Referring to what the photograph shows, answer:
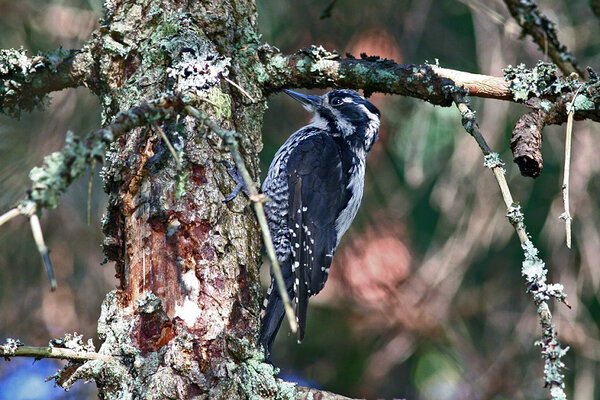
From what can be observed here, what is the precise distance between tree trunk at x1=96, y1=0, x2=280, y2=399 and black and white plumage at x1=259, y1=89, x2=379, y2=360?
2.19 feet

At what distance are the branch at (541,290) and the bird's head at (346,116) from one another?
4.93 ft

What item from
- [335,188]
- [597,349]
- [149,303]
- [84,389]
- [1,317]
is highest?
[335,188]

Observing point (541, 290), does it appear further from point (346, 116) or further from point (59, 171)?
point (346, 116)

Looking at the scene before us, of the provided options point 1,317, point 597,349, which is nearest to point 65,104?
point 1,317

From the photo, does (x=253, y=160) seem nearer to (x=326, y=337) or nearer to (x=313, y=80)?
(x=313, y=80)

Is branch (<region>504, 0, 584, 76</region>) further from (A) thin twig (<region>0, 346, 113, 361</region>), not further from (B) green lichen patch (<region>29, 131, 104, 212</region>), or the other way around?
(A) thin twig (<region>0, 346, 113, 361</region>)

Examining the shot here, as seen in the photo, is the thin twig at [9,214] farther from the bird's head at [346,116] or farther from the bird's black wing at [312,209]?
the bird's head at [346,116]

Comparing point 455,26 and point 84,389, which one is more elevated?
point 455,26

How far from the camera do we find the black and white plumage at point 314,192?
3012 millimetres

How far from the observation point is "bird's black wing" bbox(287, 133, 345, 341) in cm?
298

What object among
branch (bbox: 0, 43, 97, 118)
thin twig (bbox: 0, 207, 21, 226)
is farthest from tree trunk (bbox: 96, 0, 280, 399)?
thin twig (bbox: 0, 207, 21, 226)

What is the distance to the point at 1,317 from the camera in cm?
353

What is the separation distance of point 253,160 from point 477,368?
6.92ft

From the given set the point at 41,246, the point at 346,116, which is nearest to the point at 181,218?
the point at 41,246
